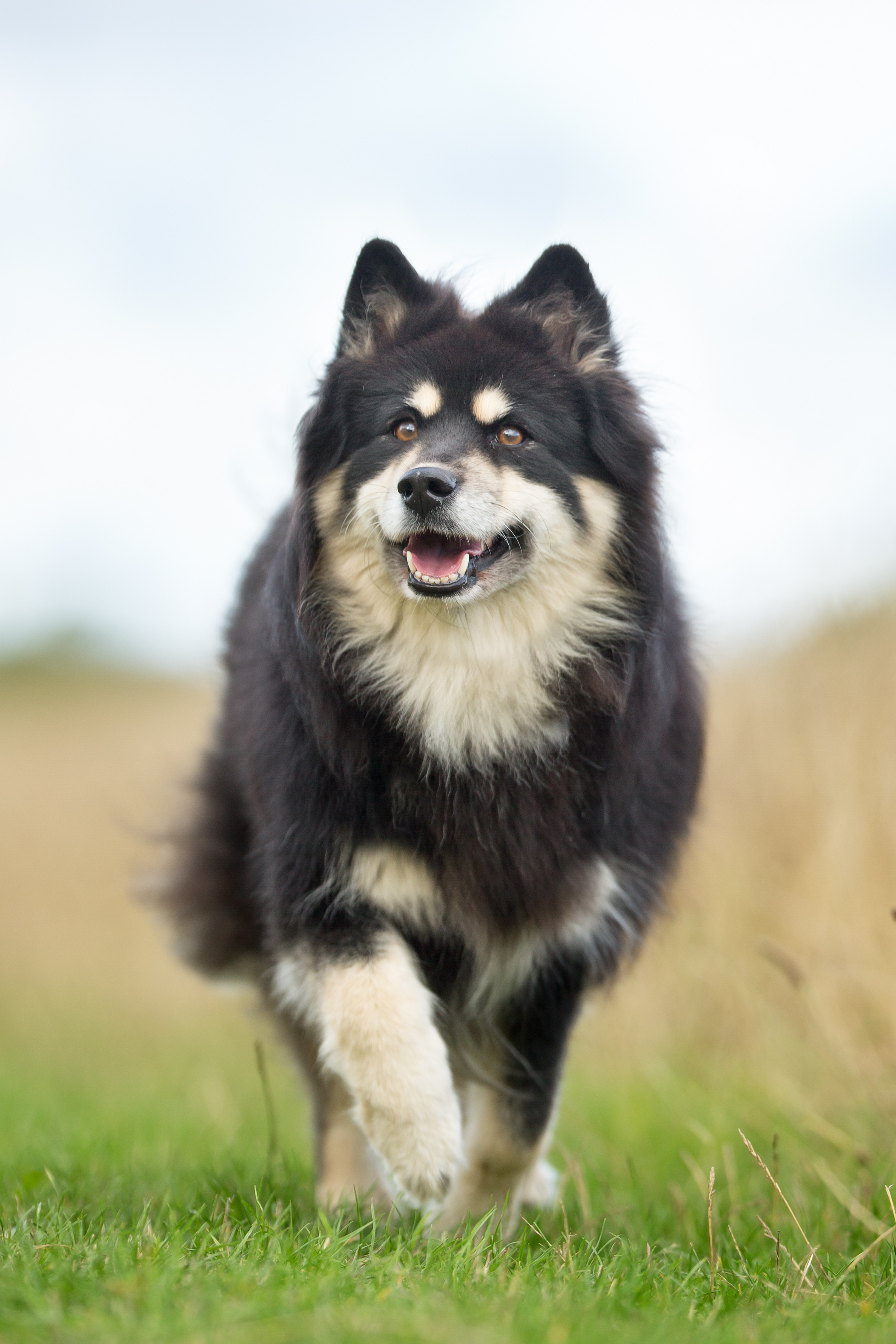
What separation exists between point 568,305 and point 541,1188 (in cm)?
310

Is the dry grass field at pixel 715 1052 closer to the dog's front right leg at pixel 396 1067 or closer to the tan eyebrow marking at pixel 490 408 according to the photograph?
the dog's front right leg at pixel 396 1067

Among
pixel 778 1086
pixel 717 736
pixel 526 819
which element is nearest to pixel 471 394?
pixel 526 819

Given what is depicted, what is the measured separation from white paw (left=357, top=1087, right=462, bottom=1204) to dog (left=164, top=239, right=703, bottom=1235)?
0.04 feet

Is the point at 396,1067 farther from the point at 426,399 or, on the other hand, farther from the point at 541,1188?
the point at 426,399

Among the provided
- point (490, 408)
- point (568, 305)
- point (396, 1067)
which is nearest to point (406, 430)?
point (490, 408)

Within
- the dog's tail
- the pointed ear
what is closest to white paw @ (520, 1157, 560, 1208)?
the dog's tail

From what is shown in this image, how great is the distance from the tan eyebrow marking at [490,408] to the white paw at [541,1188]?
98.5 inches

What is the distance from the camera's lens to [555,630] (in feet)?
12.2

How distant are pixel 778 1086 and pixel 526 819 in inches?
114

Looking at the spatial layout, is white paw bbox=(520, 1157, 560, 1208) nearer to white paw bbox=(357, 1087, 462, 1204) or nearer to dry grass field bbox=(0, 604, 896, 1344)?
dry grass field bbox=(0, 604, 896, 1344)

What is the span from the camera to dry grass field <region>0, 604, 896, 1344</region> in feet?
12.7

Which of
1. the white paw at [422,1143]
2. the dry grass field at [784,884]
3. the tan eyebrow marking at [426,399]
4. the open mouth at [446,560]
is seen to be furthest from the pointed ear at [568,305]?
the white paw at [422,1143]

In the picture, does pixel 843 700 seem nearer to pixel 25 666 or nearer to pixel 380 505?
pixel 380 505

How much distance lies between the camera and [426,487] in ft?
11.3
